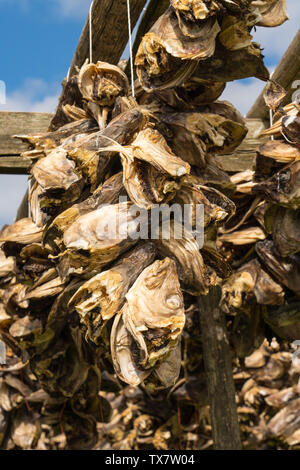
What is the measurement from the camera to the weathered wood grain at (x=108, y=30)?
1081 mm

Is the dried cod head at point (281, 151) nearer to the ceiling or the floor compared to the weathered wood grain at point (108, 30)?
nearer to the floor

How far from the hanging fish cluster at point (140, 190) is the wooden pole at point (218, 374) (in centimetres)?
44

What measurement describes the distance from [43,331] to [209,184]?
1.40 feet

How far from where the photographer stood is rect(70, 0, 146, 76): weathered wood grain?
108 centimetres

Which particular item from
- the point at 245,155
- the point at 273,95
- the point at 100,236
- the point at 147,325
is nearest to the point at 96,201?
the point at 100,236

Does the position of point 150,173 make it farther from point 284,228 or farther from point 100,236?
point 284,228

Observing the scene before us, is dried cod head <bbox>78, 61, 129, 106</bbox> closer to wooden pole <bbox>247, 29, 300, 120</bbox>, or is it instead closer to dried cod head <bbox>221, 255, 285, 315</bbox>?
dried cod head <bbox>221, 255, 285, 315</bbox>

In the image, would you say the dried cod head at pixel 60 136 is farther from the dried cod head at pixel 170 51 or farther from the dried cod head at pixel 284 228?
the dried cod head at pixel 284 228

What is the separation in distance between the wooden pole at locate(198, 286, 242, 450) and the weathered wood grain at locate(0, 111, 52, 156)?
0.61 meters

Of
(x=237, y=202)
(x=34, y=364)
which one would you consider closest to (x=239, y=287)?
(x=237, y=202)

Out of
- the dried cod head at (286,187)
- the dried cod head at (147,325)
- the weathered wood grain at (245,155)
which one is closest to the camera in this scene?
the dried cod head at (147,325)

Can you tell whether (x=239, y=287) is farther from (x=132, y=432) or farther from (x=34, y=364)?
(x=132, y=432)

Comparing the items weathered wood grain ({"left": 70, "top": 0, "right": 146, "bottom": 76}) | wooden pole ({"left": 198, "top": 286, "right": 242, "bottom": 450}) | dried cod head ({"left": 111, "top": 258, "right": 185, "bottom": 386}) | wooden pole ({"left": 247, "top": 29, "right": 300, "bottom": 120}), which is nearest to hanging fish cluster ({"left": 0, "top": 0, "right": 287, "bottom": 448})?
dried cod head ({"left": 111, "top": 258, "right": 185, "bottom": 386})


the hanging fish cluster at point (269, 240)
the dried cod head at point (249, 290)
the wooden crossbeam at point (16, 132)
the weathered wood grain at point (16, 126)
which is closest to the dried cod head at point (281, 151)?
the hanging fish cluster at point (269, 240)
